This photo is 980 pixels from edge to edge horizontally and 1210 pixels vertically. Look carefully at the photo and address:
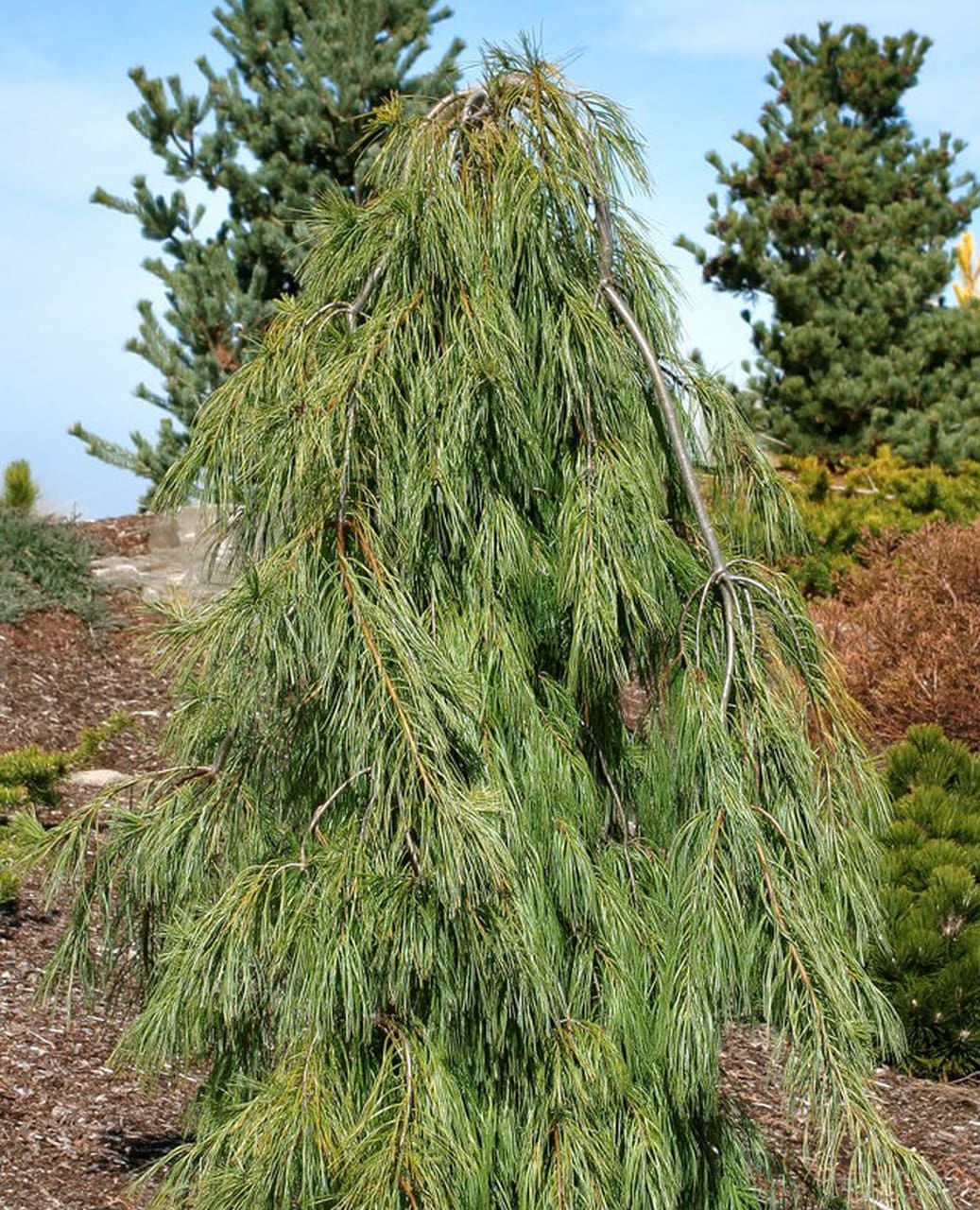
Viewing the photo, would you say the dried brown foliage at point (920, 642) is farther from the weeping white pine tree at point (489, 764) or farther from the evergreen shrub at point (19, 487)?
the evergreen shrub at point (19, 487)

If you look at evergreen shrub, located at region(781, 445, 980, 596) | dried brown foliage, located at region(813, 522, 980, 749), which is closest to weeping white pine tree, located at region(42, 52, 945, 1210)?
dried brown foliage, located at region(813, 522, 980, 749)

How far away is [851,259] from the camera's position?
1266 cm

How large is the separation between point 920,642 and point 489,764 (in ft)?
15.3

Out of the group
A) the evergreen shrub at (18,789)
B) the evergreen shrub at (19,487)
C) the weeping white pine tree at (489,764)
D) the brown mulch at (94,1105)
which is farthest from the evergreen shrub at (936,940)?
the evergreen shrub at (19,487)

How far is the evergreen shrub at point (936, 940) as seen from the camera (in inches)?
190

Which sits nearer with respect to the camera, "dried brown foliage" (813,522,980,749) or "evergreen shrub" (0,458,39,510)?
"dried brown foliage" (813,522,980,749)

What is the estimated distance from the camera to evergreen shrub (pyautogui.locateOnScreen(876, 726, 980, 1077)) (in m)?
4.82

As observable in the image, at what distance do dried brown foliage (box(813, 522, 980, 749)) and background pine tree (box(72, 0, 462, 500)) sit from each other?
168 inches

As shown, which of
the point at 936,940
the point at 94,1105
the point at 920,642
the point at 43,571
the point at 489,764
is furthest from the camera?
the point at 43,571

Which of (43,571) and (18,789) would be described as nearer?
(18,789)

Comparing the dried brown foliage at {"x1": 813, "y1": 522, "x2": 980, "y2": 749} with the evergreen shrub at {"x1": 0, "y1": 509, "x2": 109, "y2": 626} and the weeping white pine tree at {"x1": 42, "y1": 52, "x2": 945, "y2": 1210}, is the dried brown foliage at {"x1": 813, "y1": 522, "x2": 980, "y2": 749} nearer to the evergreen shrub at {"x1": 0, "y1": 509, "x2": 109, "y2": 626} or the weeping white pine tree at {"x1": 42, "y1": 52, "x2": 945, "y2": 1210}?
the weeping white pine tree at {"x1": 42, "y1": 52, "x2": 945, "y2": 1210}

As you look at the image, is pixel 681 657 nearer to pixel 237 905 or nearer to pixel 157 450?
pixel 237 905

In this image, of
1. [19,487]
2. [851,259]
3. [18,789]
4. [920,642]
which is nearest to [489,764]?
[18,789]

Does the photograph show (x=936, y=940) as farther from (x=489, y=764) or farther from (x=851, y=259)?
(x=851, y=259)
